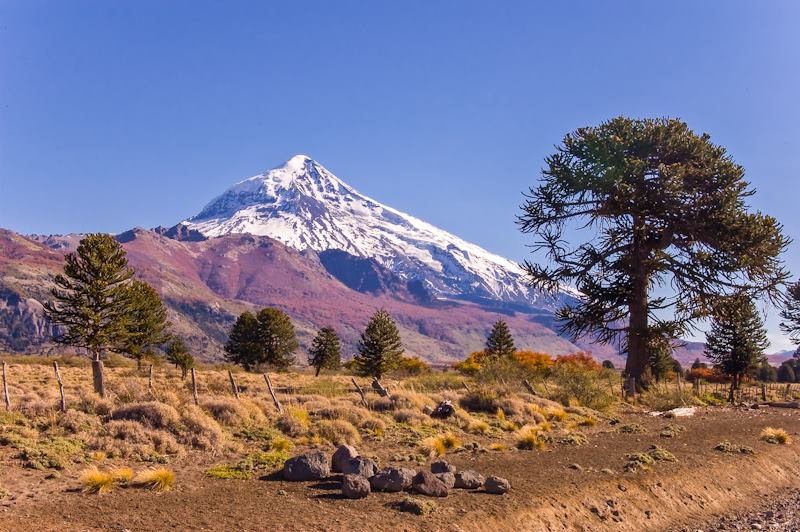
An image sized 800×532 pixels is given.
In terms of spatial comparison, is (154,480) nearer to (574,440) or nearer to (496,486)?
(496,486)

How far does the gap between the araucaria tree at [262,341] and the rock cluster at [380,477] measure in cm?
6342

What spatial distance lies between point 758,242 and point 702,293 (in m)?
3.34

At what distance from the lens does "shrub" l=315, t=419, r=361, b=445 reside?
58.9 feet

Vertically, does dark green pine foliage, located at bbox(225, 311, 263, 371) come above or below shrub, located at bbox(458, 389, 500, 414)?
above

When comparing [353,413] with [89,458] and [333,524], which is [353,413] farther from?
[333,524]

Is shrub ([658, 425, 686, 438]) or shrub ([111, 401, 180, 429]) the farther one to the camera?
shrub ([658, 425, 686, 438])

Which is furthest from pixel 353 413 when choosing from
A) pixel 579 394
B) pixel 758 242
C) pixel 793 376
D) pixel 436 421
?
pixel 793 376

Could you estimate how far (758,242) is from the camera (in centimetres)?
2739

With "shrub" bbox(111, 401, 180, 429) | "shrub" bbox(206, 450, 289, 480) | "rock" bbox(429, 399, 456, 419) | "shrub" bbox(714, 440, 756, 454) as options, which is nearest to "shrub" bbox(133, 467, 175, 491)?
"shrub" bbox(206, 450, 289, 480)

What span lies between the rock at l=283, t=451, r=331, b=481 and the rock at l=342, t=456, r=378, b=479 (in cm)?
51

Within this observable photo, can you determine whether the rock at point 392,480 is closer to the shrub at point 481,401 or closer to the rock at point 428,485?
the rock at point 428,485

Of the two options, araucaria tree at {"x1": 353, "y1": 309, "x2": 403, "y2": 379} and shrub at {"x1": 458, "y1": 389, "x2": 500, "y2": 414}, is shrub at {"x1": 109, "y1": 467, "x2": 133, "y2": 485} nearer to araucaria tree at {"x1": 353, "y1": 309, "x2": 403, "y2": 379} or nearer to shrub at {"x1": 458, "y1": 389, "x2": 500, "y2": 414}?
shrub at {"x1": 458, "y1": 389, "x2": 500, "y2": 414}

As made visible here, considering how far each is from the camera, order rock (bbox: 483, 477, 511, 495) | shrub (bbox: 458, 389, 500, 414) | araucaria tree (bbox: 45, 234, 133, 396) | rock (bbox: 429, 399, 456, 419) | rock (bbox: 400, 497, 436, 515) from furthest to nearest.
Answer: araucaria tree (bbox: 45, 234, 133, 396), shrub (bbox: 458, 389, 500, 414), rock (bbox: 429, 399, 456, 419), rock (bbox: 483, 477, 511, 495), rock (bbox: 400, 497, 436, 515)

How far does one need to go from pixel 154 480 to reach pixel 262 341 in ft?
217
